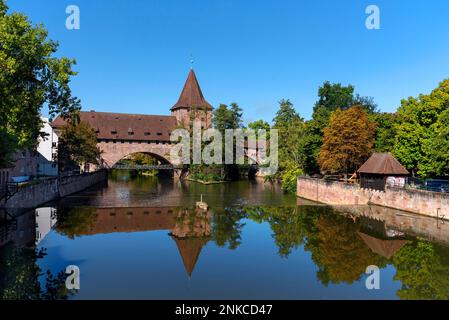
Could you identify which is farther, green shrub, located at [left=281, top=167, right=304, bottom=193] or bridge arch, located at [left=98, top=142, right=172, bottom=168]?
bridge arch, located at [left=98, top=142, right=172, bottom=168]

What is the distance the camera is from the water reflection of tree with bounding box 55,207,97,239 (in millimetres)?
23822

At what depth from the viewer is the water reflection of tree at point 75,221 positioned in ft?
78.2

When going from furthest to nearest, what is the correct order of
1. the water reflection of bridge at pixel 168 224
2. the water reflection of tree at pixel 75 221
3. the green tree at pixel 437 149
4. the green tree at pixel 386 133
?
the green tree at pixel 386 133 → the green tree at pixel 437 149 → the water reflection of tree at pixel 75 221 → the water reflection of bridge at pixel 168 224

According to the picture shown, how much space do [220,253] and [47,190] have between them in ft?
72.9

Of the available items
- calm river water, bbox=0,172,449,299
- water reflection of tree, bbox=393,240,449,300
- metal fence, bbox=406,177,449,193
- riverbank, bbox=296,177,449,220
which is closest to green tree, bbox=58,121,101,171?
calm river water, bbox=0,172,449,299

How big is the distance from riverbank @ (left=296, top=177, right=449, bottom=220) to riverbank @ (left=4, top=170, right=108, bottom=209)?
25.4 metres

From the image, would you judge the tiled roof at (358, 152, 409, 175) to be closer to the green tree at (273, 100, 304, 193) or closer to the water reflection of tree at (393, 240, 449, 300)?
the water reflection of tree at (393, 240, 449, 300)

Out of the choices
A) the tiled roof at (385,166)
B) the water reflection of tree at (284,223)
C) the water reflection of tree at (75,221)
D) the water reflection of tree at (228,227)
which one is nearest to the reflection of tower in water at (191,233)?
the water reflection of tree at (228,227)

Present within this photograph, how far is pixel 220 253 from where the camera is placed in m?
19.7

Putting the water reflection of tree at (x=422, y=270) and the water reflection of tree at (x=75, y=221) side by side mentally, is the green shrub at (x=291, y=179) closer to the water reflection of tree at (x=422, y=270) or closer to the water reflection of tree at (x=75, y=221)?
the water reflection of tree at (x=75, y=221)

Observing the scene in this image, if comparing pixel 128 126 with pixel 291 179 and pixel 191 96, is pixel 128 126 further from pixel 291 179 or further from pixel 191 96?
pixel 291 179

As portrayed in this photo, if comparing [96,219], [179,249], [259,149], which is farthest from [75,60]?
[259,149]

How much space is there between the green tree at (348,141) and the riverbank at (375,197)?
93.7 inches

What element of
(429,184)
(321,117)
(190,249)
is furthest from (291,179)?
(190,249)
